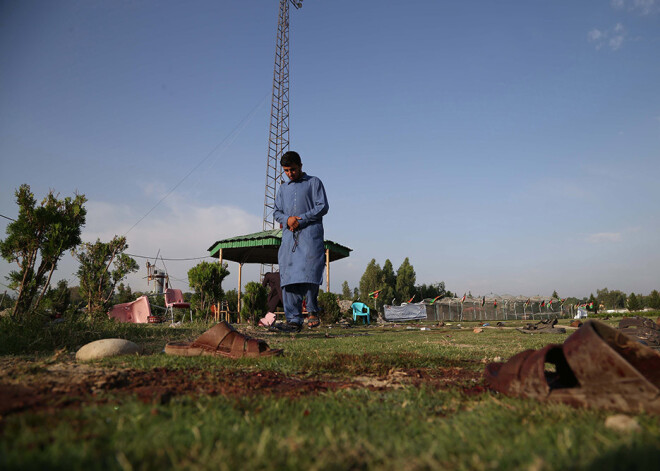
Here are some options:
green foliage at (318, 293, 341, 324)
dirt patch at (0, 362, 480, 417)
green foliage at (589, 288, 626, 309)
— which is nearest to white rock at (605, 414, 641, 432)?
dirt patch at (0, 362, 480, 417)

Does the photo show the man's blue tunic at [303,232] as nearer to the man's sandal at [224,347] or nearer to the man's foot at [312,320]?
the man's foot at [312,320]

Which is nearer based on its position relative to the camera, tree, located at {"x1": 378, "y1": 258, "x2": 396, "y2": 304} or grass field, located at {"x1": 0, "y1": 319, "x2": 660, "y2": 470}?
grass field, located at {"x1": 0, "y1": 319, "x2": 660, "y2": 470}

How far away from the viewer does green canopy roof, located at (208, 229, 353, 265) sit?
1998 centimetres

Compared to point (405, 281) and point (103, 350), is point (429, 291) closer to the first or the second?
point (405, 281)

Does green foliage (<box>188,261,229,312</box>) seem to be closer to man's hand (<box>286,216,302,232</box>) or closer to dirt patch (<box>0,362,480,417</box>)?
man's hand (<box>286,216,302,232</box>)

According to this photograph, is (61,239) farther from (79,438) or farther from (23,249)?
(79,438)

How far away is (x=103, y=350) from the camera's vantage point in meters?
3.69

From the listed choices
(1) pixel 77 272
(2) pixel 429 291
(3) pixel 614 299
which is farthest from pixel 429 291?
(3) pixel 614 299

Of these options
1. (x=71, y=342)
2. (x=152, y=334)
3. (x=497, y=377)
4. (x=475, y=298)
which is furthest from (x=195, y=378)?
(x=475, y=298)

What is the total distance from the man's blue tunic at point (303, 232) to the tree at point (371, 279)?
45.7 metres

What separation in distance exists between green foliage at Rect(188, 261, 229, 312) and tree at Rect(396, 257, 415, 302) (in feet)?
141

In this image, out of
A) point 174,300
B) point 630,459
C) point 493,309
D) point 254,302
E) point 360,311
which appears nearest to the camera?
point 630,459

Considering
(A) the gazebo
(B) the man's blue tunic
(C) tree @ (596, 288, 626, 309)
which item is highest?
(A) the gazebo

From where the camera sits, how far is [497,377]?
2.35 meters
